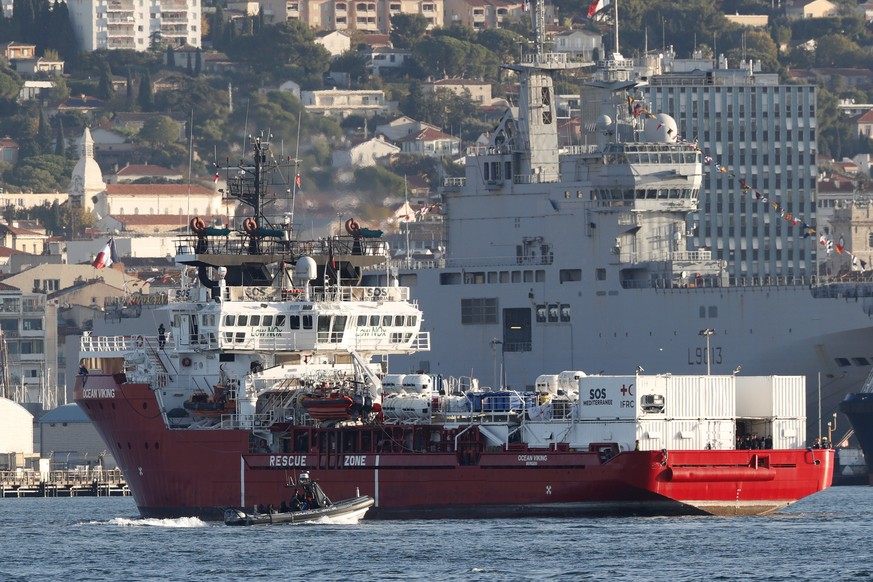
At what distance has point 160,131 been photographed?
648ft

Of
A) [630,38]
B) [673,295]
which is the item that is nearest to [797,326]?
[673,295]

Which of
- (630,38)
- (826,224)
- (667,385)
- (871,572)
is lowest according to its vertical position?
(871,572)

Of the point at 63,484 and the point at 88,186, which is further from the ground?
the point at 88,186

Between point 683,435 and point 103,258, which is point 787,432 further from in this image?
point 103,258

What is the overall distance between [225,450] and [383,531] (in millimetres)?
7009

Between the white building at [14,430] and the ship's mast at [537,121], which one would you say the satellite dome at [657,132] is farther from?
the white building at [14,430]

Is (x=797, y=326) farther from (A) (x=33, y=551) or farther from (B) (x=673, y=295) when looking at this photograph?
(A) (x=33, y=551)

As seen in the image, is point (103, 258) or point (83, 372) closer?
point (83, 372)

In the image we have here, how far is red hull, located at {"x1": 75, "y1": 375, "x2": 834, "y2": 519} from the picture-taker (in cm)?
6644

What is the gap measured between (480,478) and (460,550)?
23.1 ft

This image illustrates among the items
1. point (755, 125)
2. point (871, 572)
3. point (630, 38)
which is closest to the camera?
point (871, 572)

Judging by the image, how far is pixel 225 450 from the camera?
70.9 m

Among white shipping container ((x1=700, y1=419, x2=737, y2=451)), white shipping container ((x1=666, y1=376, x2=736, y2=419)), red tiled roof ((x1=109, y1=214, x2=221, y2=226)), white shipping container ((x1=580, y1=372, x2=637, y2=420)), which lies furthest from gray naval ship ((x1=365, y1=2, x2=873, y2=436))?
red tiled roof ((x1=109, y1=214, x2=221, y2=226))

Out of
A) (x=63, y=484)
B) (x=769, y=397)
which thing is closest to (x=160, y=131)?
(x=63, y=484)
